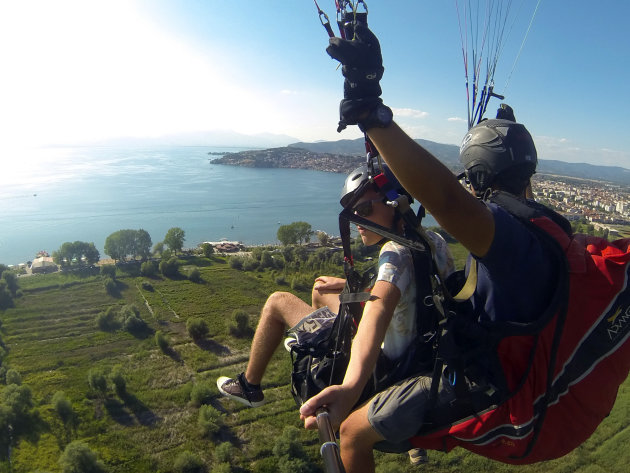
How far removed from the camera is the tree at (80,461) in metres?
11.1

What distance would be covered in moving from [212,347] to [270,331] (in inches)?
722

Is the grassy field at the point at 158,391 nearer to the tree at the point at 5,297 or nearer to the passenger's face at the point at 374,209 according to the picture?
the tree at the point at 5,297

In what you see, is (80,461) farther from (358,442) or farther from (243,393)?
(358,442)

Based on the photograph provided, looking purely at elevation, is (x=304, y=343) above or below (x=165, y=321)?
above

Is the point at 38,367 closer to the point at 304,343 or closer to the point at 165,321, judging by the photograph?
the point at 165,321

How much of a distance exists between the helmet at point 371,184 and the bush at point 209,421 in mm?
13194

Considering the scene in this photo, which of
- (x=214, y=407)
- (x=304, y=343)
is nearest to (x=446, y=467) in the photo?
(x=214, y=407)

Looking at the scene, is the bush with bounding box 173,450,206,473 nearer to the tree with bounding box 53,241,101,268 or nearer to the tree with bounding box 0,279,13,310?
the tree with bounding box 0,279,13,310

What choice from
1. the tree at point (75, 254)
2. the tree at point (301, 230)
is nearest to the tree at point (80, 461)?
the tree at point (75, 254)

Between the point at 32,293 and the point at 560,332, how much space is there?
1299 inches

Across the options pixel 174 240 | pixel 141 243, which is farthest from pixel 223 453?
pixel 141 243

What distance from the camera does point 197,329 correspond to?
19844mm

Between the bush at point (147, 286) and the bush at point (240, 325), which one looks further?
the bush at point (147, 286)

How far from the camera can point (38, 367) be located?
17.9 m
